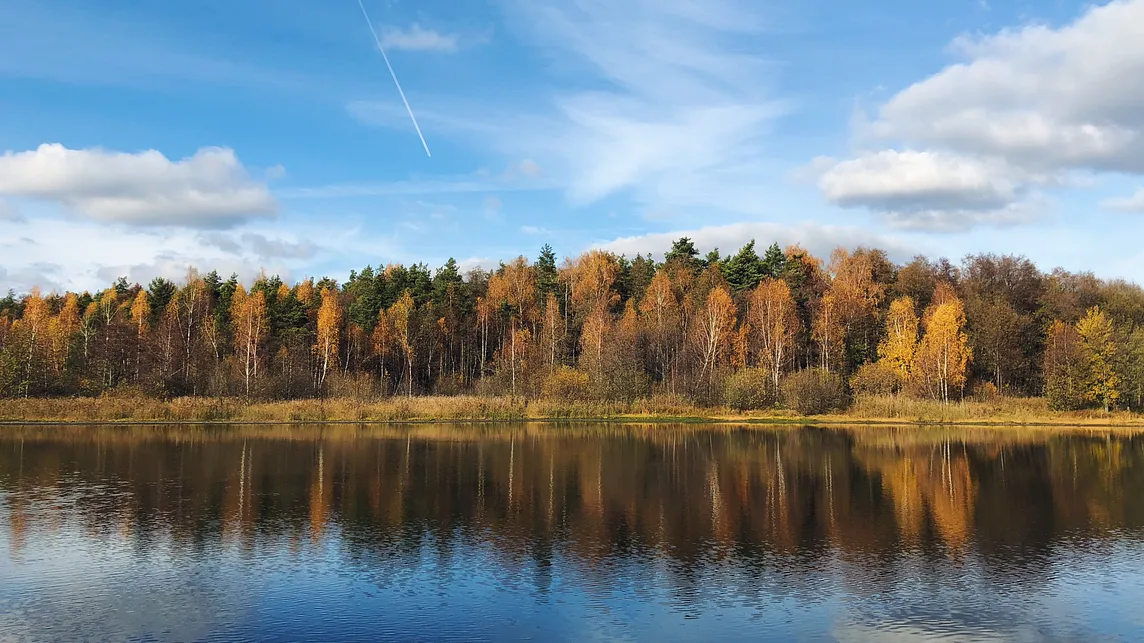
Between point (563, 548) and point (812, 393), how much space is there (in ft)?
158

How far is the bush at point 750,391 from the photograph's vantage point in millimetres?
65062

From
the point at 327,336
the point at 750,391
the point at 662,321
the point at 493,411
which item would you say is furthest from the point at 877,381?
the point at 327,336

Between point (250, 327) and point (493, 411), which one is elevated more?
point (250, 327)

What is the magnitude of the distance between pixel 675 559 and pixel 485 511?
8000 mm

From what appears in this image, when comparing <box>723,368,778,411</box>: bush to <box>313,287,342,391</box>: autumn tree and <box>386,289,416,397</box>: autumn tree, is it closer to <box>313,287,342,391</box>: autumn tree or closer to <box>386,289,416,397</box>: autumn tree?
<box>386,289,416,397</box>: autumn tree

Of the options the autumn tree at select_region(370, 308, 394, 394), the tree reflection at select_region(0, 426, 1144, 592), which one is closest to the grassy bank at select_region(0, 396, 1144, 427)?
the tree reflection at select_region(0, 426, 1144, 592)

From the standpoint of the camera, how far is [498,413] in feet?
207

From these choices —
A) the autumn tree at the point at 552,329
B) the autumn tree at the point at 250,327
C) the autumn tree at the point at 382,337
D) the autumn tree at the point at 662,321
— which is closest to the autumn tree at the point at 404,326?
the autumn tree at the point at 382,337

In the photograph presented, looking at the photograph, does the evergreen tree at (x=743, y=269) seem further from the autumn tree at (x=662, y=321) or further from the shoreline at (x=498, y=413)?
the shoreline at (x=498, y=413)

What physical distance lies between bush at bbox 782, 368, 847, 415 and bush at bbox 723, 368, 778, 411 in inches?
55.9

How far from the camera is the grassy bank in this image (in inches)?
2263

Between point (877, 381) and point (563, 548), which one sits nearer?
point (563, 548)

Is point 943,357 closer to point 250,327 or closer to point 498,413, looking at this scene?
point 498,413

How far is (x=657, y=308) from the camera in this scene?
83.5 meters
